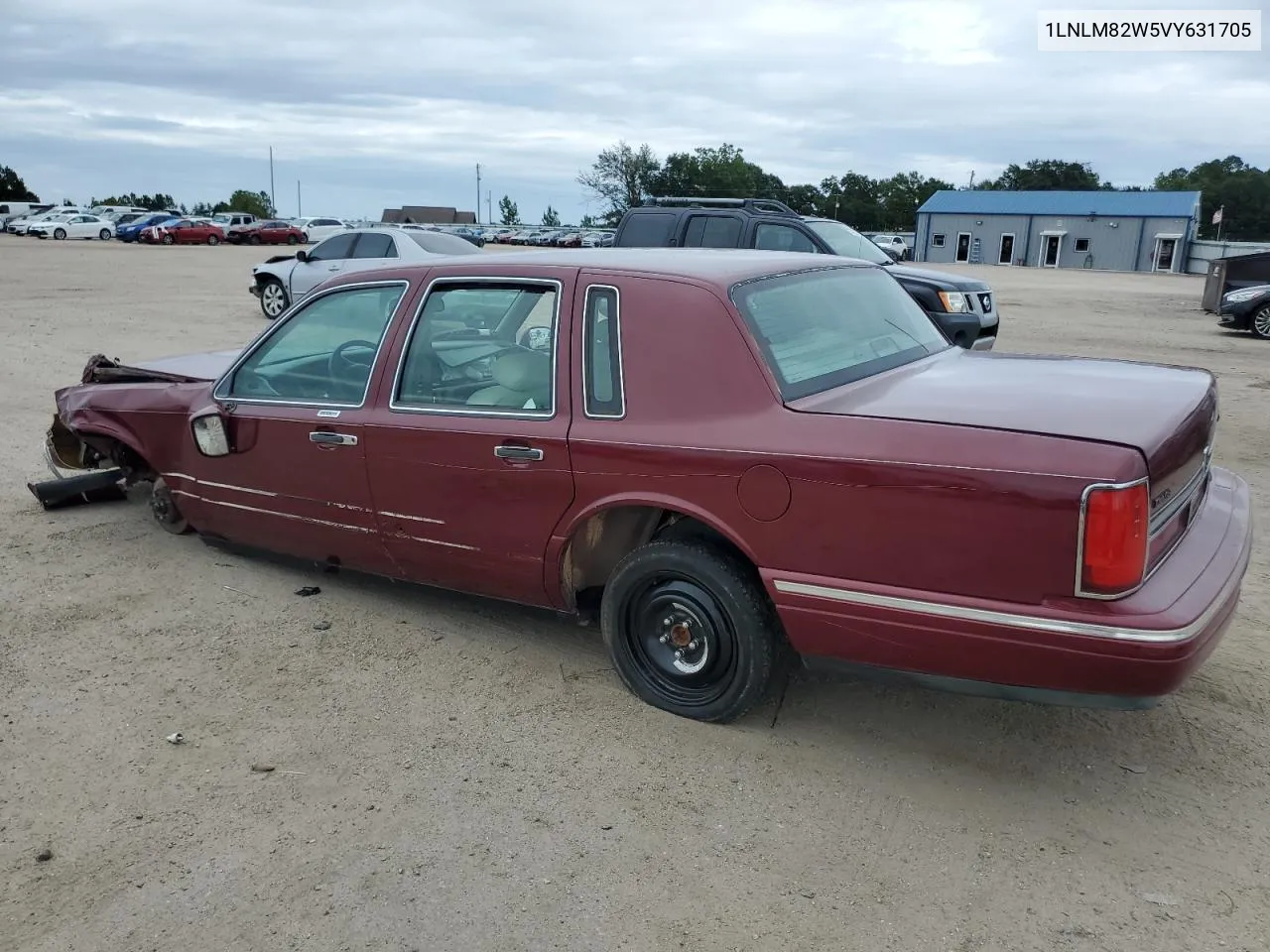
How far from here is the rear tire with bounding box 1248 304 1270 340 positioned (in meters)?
16.1

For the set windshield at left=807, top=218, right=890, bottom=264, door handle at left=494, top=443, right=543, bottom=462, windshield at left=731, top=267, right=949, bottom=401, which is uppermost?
windshield at left=807, top=218, right=890, bottom=264

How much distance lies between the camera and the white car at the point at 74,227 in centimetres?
5006

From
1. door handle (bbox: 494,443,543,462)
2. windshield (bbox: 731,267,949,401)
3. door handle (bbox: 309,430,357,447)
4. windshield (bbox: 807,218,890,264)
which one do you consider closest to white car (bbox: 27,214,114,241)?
windshield (bbox: 807,218,890,264)

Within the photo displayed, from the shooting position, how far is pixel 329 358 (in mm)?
4523

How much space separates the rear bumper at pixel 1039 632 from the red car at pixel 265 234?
167 feet

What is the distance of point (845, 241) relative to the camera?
11.5m

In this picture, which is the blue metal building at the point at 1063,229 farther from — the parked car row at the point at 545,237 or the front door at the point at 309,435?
the front door at the point at 309,435

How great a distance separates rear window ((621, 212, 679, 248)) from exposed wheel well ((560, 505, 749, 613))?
25.0 ft

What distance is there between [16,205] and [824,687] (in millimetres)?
80057

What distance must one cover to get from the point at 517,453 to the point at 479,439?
19 cm

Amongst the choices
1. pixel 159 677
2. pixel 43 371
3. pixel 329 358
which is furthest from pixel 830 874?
pixel 43 371

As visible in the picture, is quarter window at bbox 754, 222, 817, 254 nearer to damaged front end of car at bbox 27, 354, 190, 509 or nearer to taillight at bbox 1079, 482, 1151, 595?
damaged front end of car at bbox 27, 354, 190, 509

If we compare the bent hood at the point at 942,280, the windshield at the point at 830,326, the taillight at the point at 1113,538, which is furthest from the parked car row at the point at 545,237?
the taillight at the point at 1113,538

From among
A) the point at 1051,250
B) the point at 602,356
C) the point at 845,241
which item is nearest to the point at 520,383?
the point at 602,356
